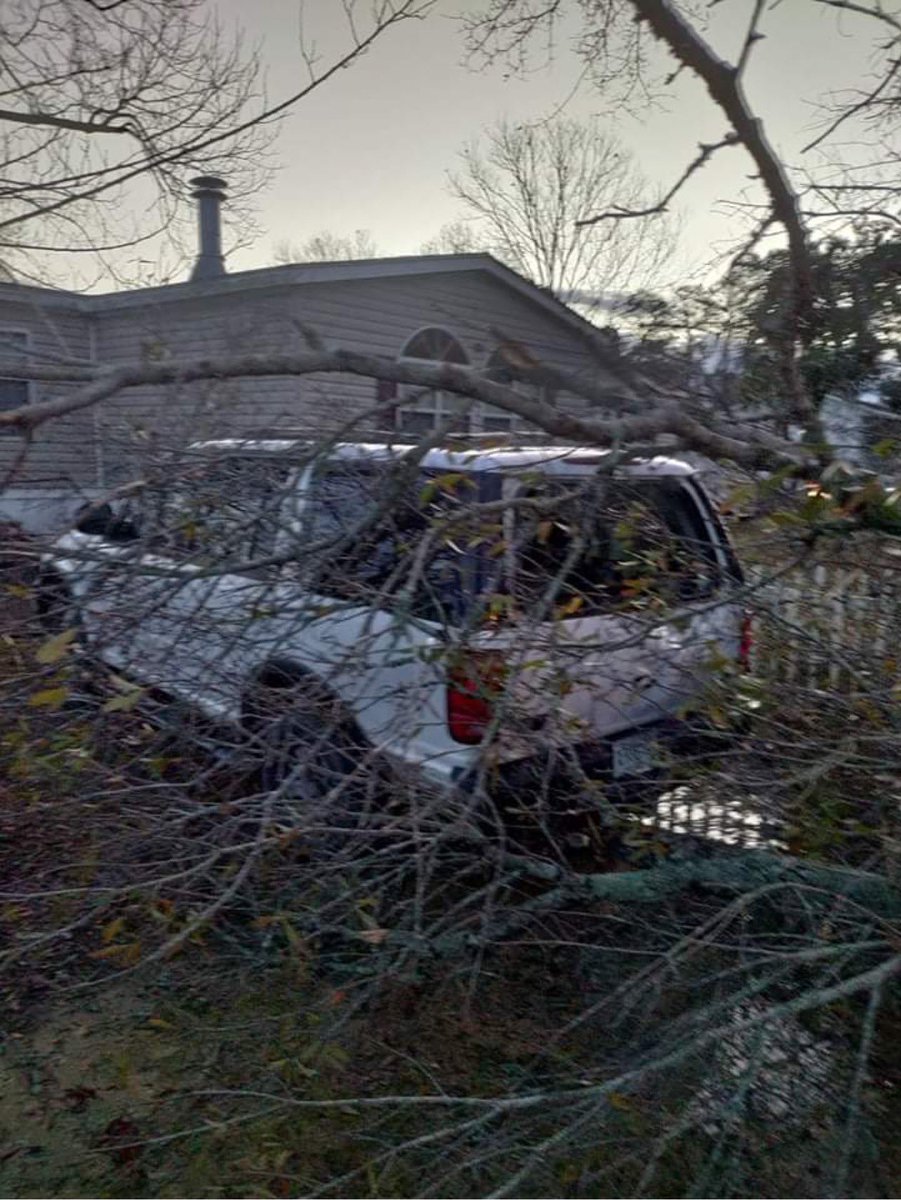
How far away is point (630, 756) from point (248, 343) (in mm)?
2336

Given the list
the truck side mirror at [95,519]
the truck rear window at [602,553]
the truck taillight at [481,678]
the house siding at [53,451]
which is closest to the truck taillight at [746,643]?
the truck rear window at [602,553]

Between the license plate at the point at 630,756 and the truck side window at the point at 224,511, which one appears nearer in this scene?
the truck side window at the point at 224,511

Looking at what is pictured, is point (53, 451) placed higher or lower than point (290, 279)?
lower

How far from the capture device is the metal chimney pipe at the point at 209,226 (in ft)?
30.3

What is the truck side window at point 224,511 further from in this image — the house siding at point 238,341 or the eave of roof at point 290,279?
the eave of roof at point 290,279

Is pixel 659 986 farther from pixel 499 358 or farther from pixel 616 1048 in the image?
pixel 499 358

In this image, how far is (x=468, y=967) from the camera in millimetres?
3201

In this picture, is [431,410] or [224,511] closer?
[224,511]

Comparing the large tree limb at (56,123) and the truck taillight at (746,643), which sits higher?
the large tree limb at (56,123)

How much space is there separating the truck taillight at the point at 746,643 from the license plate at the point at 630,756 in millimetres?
501

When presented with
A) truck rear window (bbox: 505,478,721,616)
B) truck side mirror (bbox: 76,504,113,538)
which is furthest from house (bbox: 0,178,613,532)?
truck rear window (bbox: 505,478,721,616)

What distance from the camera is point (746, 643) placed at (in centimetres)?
411

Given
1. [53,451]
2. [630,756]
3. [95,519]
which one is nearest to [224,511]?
[95,519]

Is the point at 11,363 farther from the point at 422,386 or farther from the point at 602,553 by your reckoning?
the point at 602,553
